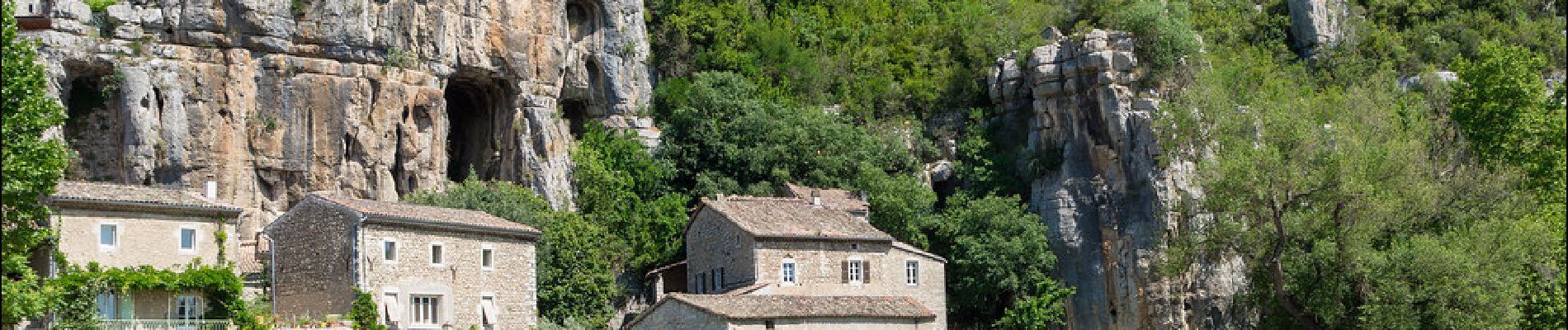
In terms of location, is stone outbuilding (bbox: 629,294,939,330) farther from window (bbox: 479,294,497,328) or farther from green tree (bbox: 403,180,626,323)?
window (bbox: 479,294,497,328)

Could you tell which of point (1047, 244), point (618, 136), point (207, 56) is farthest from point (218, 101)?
point (1047, 244)

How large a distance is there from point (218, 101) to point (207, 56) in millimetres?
1317

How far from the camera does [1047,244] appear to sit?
231 feet

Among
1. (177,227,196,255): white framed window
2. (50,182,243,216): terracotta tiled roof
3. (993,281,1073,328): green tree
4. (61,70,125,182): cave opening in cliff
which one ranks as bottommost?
(993,281,1073,328): green tree

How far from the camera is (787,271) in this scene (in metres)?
63.2

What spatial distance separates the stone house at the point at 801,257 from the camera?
206 feet

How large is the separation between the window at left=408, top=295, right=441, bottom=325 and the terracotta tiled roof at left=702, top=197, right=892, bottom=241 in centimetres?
1028

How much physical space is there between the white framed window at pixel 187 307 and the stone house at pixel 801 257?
41.9 ft

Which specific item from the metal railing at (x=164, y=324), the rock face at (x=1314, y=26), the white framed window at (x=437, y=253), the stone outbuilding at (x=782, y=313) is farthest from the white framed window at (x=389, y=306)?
the rock face at (x=1314, y=26)

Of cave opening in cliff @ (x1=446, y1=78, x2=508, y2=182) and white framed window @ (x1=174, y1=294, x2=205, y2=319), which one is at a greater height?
cave opening in cliff @ (x1=446, y1=78, x2=508, y2=182)

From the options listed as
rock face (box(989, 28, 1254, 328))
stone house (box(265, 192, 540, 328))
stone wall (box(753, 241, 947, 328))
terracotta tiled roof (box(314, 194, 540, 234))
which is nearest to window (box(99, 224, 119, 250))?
stone house (box(265, 192, 540, 328))

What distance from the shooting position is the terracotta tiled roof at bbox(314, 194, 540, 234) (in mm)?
54906

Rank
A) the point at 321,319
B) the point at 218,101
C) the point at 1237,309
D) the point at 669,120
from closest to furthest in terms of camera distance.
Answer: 1. the point at 321,319
2. the point at 218,101
3. the point at 1237,309
4. the point at 669,120

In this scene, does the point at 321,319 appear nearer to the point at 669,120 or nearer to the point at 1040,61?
the point at 669,120
